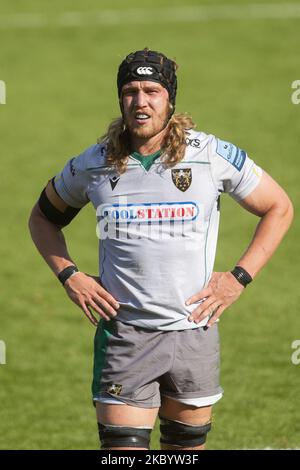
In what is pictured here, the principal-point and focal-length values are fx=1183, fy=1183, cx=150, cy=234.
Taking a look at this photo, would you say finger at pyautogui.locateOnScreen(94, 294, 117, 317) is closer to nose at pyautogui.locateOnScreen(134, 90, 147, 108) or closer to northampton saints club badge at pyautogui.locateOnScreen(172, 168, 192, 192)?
northampton saints club badge at pyautogui.locateOnScreen(172, 168, 192, 192)

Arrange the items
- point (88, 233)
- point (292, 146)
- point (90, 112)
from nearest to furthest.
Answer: point (88, 233) → point (292, 146) → point (90, 112)

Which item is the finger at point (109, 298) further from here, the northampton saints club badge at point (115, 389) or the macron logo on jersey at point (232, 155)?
the macron logo on jersey at point (232, 155)

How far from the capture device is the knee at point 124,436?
23.7 ft

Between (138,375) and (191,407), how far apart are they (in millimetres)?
442

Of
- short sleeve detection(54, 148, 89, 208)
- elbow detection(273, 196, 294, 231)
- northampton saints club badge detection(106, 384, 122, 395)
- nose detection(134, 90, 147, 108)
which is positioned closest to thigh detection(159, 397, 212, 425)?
northampton saints club badge detection(106, 384, 122, 395)

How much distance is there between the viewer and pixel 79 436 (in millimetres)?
10398

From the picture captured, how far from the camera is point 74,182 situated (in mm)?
7500

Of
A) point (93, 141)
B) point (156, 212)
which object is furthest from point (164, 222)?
point (93, 141)

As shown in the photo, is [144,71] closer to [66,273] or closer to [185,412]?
[66,273]

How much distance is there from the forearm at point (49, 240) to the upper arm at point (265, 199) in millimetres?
1229

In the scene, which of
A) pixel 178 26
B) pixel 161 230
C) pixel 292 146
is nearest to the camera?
pixel 161 230

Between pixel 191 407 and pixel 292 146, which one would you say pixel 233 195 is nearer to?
pixel 191 407

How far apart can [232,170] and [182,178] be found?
325mm

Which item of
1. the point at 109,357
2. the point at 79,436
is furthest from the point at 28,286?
the point at 109,357
